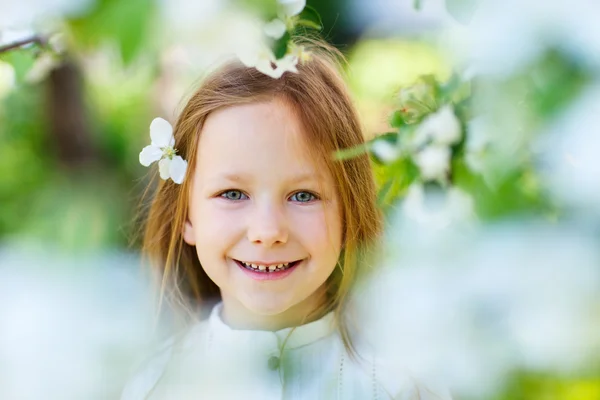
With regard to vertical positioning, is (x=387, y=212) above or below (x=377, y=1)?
below

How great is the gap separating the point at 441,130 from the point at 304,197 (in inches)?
15.6

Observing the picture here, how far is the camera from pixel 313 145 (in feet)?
4.04

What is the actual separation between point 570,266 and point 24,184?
11.2 ft

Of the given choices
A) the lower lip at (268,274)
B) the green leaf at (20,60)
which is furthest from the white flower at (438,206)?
the green leaf at (20,60)

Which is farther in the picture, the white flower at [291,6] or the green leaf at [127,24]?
the white flower at [291,6]

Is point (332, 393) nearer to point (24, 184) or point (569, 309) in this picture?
point (569, 309)

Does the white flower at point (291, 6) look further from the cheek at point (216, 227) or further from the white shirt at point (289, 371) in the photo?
the white shirt at point (289, 371)

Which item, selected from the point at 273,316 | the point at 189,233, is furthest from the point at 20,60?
the point at 273,316

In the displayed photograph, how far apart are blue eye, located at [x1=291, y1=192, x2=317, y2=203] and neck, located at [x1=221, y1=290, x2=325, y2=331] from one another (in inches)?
8.9

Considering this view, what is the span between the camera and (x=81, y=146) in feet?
12.6

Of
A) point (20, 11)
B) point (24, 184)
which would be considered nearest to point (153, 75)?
point (24, 184)

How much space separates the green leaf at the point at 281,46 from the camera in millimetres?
952

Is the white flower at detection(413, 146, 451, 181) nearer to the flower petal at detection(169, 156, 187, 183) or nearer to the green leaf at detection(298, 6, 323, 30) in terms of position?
the green leaf at detection(298, 6, 323, 30)

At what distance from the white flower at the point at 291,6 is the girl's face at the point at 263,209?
0.90ft
